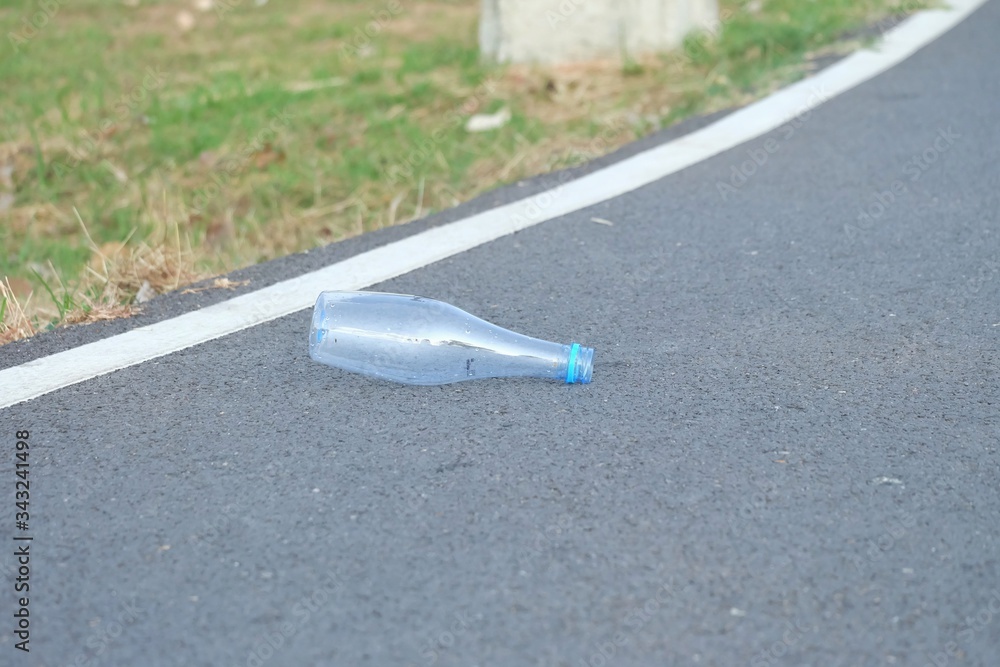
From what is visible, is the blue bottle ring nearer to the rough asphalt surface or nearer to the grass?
the rough asphalt surface

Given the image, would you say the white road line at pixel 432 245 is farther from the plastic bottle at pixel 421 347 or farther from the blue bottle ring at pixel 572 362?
the blue bottle ring at pixel 572 362

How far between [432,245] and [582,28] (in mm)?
3078

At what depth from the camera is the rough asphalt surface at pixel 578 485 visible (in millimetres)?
1841

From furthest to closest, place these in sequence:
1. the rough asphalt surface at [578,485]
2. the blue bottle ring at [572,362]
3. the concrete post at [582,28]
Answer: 1. the concrete post at [582,28]
2. the blue bottle ring at [572,362]
3. the rough asphalt surface at [578,485]

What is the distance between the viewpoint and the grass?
4.55 m

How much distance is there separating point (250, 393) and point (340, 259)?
926 millimetres

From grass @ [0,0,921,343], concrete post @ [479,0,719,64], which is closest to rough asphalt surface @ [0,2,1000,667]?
grass @ [0,0,921,343]

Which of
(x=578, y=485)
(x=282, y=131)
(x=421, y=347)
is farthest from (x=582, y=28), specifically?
(x=578, y=485)

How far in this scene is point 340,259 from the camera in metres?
3.50

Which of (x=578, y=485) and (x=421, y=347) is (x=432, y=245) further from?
(x=578, y=485)

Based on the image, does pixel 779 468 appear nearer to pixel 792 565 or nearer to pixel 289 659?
pixel 792 565

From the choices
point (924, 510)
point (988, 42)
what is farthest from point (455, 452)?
point (988, 42)

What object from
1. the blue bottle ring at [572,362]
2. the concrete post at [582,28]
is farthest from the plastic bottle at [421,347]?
the concrete post at [582,28]

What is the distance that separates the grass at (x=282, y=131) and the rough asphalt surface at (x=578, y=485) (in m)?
0.88
